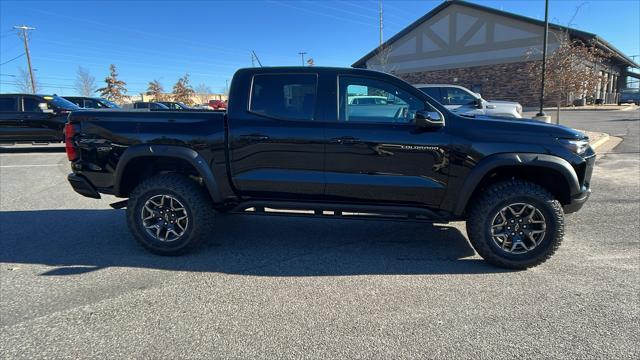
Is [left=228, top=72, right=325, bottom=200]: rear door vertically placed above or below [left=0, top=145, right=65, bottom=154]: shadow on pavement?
above

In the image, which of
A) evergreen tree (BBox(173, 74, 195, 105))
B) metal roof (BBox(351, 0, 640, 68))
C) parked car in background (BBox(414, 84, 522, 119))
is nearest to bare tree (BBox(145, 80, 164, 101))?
evergreen tree (BBox(173, 74, 195, 105))

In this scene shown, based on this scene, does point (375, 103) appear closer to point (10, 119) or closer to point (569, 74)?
point (10, 119)

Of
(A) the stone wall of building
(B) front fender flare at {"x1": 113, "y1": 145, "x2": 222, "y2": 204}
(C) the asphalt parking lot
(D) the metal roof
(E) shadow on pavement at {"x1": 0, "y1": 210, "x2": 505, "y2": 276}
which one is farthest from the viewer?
(A) the stone wall of building

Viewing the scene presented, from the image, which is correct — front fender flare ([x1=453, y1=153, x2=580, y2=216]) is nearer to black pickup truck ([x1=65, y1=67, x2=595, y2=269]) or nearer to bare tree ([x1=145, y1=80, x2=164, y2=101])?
black pickup truck ([x1=65, y1=67, x2=595, y2=269])

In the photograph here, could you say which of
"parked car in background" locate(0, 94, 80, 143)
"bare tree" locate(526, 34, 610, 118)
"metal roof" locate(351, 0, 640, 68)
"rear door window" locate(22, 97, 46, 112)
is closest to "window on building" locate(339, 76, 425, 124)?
"parked car in background" locate(0, 94, 80, 143)

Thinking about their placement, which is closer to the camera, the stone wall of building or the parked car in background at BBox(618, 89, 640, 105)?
the stone wall of building

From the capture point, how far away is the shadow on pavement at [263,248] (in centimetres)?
392

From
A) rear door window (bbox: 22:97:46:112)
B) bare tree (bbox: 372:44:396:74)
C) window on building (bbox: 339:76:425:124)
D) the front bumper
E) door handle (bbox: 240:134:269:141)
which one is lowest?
the front bumper

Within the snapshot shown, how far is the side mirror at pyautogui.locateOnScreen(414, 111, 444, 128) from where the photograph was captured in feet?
12.1

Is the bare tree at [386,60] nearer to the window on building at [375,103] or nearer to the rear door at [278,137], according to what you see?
the window on building at [375,103]

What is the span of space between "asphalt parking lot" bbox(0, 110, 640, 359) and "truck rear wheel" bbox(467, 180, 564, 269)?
0.69 feet

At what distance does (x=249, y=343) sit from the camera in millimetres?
2670

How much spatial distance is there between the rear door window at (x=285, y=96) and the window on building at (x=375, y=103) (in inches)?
13.1

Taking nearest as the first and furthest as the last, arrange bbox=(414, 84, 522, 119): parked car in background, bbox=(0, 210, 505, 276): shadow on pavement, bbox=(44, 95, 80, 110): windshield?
bbox=(0, 210, 505, 276): shadow on pavement < bbox=(44, 95, 80, 110): windshield < bbox=(414, 84, 522, 119): parked car in background
